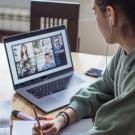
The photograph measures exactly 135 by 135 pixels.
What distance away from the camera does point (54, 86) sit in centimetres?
155

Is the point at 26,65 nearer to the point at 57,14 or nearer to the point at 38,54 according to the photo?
the point at 38,54

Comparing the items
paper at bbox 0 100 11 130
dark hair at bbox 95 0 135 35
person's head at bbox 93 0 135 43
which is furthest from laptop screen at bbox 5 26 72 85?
dark hair at bbox 95 0 135 35

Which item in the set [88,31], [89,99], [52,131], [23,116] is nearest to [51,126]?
[52,131]

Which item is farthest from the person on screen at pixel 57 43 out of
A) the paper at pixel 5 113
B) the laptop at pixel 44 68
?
the paper at pixel 5 113

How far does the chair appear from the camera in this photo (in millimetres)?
2172

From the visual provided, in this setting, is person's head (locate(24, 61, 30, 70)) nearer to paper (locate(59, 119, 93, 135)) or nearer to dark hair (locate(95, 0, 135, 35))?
paper (locate(59, 119, 93, 135))

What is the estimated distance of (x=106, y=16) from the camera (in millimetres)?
1111

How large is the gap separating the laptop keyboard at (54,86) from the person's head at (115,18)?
45 centimetres

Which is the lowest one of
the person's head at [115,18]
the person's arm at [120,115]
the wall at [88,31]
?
the wall at [88,31]

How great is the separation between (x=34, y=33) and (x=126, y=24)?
2.02 feet

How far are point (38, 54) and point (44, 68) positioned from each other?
0.25 ft

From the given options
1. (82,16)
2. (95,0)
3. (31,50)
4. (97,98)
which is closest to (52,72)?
(31,50)

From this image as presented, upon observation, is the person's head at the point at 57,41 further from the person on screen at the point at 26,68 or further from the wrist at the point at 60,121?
the wrist at the point at 60,121

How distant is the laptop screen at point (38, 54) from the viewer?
59.0 inches
